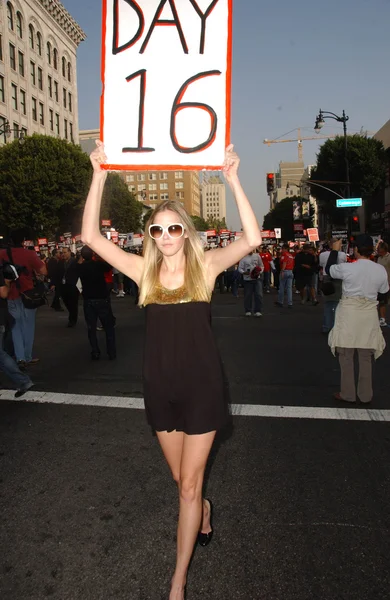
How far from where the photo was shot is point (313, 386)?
641 cm

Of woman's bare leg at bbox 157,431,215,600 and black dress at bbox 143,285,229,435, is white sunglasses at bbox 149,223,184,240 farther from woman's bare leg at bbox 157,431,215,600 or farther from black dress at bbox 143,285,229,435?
woman's bare leg at bbox 157,431,215,600

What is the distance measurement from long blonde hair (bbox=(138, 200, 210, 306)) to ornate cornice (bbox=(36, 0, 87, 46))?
62.4 m

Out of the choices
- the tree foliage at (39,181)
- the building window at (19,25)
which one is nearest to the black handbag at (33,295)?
the tree foliage at (39,181)

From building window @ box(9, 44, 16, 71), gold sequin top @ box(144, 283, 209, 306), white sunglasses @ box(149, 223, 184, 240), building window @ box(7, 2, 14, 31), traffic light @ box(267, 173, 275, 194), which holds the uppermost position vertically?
building window @ box(7, 2, 14, 31)

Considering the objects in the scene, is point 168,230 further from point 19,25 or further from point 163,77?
point 19,25

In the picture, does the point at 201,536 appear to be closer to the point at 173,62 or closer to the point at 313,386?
the point at 173,62

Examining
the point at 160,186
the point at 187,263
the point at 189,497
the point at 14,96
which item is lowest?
the point at 189,497

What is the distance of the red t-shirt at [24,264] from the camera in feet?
24.1

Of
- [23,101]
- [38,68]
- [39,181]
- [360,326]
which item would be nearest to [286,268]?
[360,326]

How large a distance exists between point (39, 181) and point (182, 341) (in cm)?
4280

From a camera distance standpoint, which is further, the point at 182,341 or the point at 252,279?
the point at 252,279

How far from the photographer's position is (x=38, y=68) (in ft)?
181

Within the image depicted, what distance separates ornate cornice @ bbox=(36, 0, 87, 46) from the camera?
5634cm

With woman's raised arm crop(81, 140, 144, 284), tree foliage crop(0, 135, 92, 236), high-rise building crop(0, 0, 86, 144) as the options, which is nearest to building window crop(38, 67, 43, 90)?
high-rise building crop(0, 0, 86, 144)
